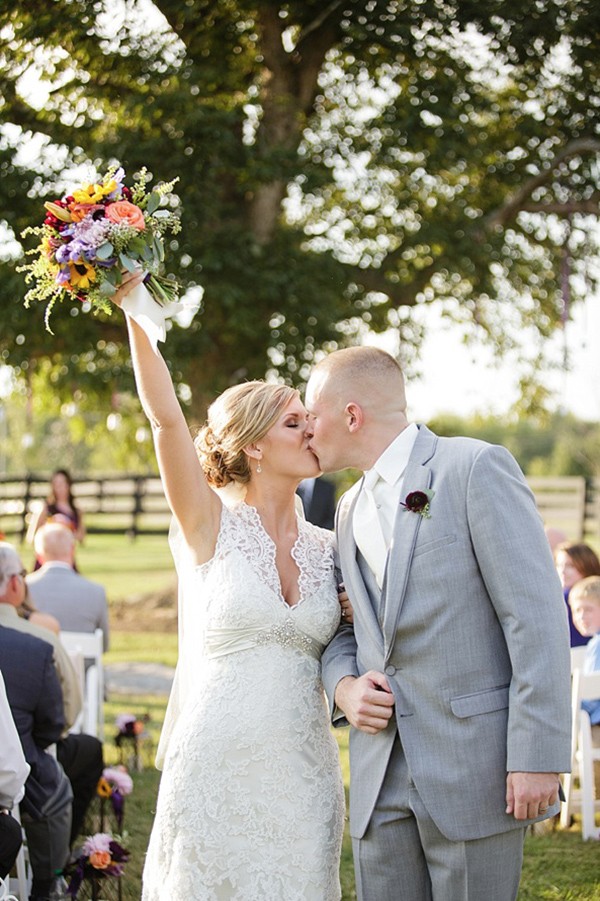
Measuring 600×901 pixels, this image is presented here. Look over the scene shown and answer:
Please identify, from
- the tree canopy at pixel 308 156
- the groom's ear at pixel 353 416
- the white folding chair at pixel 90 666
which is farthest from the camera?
the tree canopy at pixel 308 156

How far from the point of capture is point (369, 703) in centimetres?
325

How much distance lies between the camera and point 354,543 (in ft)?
11.5

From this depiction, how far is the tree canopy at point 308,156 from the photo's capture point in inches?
439

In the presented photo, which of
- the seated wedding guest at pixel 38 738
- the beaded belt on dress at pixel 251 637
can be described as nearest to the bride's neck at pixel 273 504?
the beaded belt on dress at pixel 251 637

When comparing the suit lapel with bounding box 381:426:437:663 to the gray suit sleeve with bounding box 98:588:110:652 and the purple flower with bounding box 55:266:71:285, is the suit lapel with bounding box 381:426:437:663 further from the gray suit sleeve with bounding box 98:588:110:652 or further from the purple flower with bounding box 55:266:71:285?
the gray suit sleeve with bounding box 98:588:110:652

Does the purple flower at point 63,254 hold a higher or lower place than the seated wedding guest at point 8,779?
higher

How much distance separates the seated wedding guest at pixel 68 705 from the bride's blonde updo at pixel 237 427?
150cm

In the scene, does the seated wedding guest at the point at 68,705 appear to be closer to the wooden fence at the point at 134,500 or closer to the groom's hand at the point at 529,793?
the groom's hand at the point at 529,793

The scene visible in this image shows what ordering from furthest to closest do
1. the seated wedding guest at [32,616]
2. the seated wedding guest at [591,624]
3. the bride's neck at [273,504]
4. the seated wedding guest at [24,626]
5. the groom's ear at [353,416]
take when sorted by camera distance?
the seated wedding guest at [591,624]
the seated wedding guest at [32,616]
the seated wedding guest at [24,626]
the bride's neck at [273,504]
the groom's ear at [353,416]

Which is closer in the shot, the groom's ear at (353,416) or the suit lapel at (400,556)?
the suit lapel at (400,556)

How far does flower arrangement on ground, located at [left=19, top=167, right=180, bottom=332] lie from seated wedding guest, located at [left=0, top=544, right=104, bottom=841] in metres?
2.06

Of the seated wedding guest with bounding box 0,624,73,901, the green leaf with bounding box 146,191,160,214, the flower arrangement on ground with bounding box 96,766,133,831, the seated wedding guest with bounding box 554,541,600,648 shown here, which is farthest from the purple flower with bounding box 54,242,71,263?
the seated wedding guest with bounding box 554,541,600,648

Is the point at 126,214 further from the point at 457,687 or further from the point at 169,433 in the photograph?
the point at 457,687

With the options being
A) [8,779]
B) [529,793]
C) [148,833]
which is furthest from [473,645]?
[148,833]
